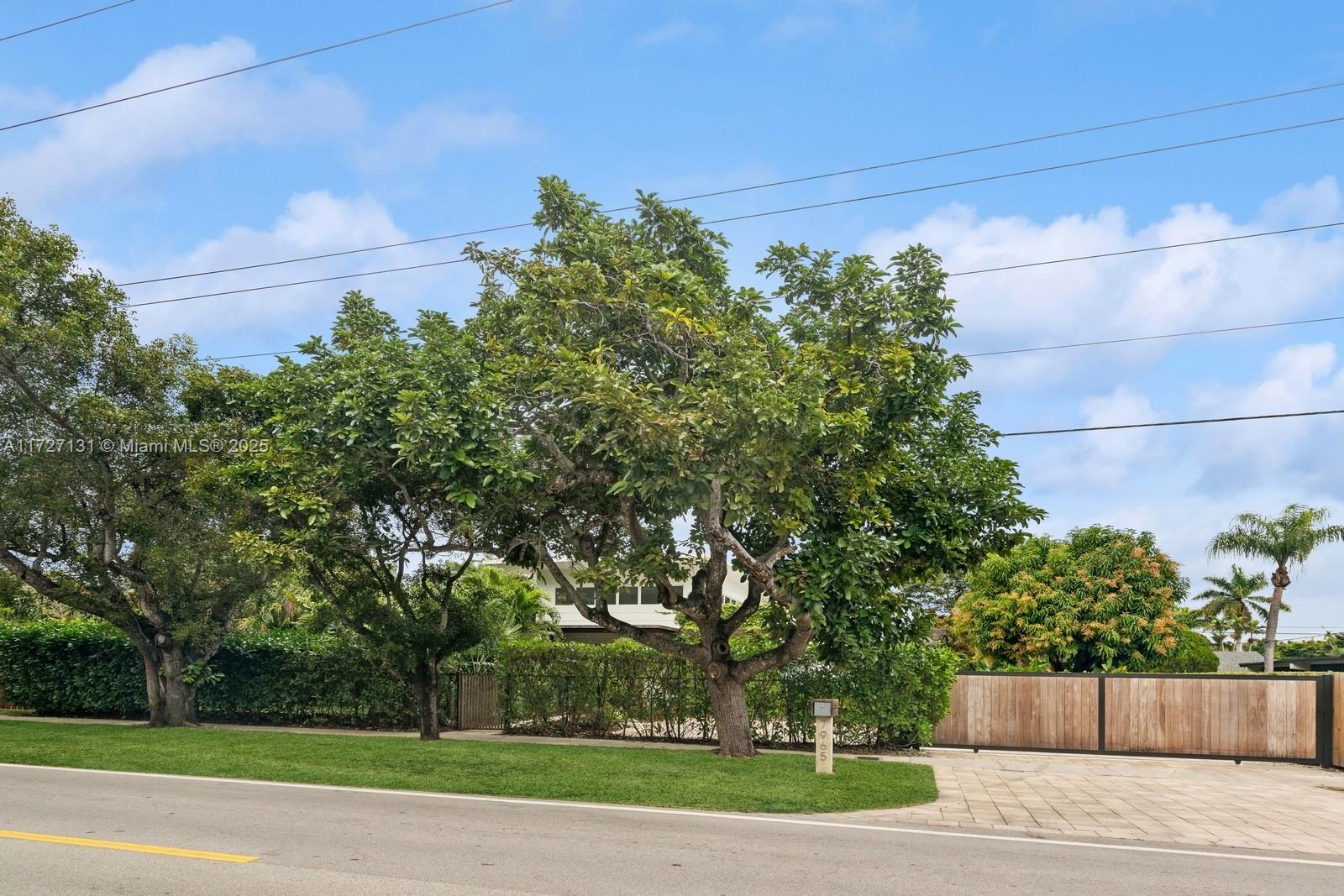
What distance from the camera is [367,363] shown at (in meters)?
15.2

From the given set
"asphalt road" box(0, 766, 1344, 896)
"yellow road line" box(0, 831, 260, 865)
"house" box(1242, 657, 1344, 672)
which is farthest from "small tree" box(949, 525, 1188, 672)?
"yellow road line" box(0, 831, 260, 865)

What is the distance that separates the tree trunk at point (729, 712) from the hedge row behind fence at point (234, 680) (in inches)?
285

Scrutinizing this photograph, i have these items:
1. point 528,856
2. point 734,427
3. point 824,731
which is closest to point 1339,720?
point 824,731

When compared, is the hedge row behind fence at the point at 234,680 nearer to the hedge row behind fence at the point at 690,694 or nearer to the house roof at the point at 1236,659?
the hedge row behind fence at the point at 690,694

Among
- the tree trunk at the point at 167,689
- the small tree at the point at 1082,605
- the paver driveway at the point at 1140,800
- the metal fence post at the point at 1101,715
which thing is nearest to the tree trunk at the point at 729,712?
the paver driveway at the point at 1140,800

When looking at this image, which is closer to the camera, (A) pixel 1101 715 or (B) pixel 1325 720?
(B) pixel 1325 720

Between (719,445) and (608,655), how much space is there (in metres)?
9.35

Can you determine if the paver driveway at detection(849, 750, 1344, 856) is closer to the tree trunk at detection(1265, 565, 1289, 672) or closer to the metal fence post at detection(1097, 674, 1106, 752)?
the metal fence post at detection(1097, 674, 1106, 752)

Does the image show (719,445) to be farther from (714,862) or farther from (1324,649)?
(1324,649)

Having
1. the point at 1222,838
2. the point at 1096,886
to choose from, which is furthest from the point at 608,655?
the point at 1096,886

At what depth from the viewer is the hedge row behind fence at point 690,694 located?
64.7ft

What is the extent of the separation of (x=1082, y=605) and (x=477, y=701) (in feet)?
68.4

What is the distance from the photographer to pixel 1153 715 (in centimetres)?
2064

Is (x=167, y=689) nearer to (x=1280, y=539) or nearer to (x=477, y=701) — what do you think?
(x=477, y=701)
